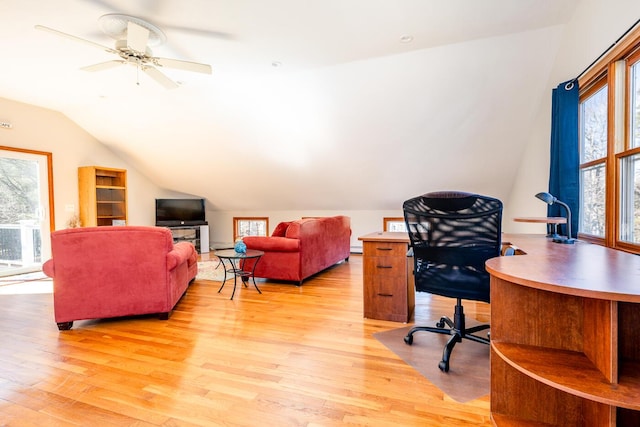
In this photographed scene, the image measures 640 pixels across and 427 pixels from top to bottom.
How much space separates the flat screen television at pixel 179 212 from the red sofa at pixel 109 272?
459 cm

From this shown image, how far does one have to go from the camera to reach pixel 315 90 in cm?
409

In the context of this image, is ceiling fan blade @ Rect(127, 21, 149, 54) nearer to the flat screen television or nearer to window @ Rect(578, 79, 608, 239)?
window @ Rect(578, 79, 608, 239)

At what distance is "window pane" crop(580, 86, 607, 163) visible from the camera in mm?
2562

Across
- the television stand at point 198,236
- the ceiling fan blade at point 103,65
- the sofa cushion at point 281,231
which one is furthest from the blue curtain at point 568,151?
the television stand at point 198,236

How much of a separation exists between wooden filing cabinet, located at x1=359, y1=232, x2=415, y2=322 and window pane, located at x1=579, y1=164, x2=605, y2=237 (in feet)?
5.10

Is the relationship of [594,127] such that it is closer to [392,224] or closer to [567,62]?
[567,62]

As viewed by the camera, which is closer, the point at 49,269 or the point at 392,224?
the point at 49,269

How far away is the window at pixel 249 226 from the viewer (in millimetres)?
7785

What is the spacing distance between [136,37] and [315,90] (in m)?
2.09

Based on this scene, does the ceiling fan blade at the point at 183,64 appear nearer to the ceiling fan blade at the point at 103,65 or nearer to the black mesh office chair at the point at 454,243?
the ceiling fan blade at the point at 103,65

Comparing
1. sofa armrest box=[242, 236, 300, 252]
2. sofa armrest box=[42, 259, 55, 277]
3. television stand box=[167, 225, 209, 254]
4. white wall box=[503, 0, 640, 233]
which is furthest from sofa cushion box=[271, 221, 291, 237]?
television stand box=[167, 225, 209, 254]

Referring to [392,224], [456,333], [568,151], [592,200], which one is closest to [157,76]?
[456,333]

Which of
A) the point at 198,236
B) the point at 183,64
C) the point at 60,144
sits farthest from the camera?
the point at 198,236

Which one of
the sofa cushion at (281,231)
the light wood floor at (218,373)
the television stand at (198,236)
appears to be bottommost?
the light wood floor at (218,373)
